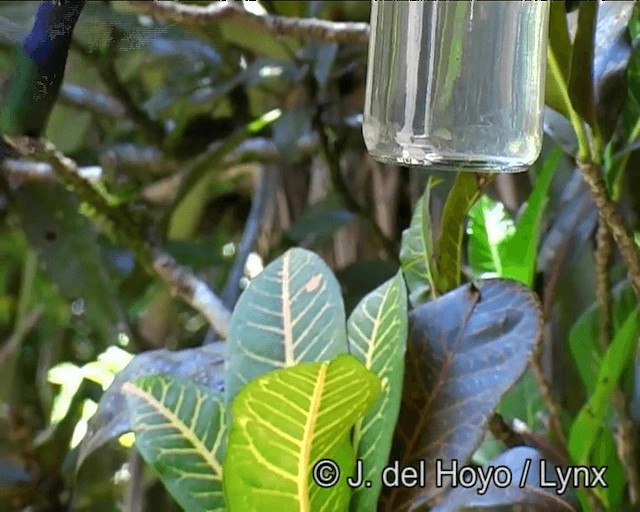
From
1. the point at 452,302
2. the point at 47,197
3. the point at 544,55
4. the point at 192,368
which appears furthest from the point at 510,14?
the point at 47,197

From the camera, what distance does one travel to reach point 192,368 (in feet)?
1.37

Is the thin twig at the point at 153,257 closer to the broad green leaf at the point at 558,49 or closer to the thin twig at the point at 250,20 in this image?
the thin twig at the point at 250,20

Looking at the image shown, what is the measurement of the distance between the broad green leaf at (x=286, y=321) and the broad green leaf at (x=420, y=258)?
63 mm

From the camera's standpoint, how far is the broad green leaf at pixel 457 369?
332 millimetres

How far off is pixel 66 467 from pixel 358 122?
1.23 feet

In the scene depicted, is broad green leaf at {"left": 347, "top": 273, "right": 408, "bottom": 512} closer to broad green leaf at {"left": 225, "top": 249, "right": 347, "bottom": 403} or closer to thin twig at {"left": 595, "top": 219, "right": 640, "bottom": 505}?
broad green leaf at {"left": 225, "top": 249, "right": 347, "bottom": 403}

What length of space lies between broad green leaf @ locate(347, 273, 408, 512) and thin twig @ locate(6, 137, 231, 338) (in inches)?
6.7

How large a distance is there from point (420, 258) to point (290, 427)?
6.0 inches

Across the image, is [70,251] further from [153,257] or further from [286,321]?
[286,321]

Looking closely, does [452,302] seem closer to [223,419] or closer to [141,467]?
[223,419]

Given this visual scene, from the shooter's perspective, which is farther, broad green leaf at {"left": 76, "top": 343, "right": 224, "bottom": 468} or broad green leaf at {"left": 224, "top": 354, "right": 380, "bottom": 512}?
broad green leaf at {"left": 76, "top": 343, "right": 224, "bottom": 468}

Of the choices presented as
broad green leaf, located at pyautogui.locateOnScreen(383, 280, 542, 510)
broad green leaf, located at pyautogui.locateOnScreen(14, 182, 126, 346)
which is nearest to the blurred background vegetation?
broad green leaf, located at pyautogui.locateOnScreen(14, 182, 126, 346)

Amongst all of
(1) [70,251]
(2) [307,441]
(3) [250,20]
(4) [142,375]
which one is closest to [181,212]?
(1) [70,251]

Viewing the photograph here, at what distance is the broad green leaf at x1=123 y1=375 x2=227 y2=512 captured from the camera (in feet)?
1.15
